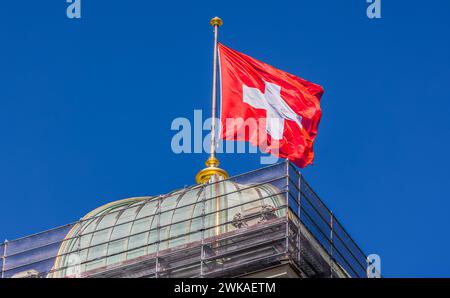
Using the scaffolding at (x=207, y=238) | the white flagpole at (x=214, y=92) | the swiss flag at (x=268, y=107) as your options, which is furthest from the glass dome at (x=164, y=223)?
the white flagpole at (x=214, y=92)

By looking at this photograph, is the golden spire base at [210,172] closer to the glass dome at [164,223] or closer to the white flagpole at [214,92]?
the white flagpole at [214,92]

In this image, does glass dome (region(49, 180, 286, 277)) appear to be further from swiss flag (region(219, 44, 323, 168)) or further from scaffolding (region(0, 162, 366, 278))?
swiss flag (region(219, 44, 323, 168))

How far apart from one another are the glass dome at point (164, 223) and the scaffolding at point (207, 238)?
0.14 ft

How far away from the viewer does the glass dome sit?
264 feet

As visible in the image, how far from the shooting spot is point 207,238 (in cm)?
7875

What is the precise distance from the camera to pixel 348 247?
83.6 meters

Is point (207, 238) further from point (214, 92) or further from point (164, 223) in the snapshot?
point (214, 92)

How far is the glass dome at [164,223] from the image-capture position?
80.4 m

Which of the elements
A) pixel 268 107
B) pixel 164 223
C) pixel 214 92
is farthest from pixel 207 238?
pixel 214 92

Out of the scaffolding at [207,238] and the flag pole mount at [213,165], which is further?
the flag pole mount at [213,165]

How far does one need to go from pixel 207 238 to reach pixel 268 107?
29.4ft

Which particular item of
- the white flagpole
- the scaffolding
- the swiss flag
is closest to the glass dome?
the scaffolding

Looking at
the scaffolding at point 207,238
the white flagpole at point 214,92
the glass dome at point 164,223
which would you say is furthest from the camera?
the white flagpole at point 214,92

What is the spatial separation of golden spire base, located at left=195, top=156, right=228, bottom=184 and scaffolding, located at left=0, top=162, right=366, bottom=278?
10.1ft
